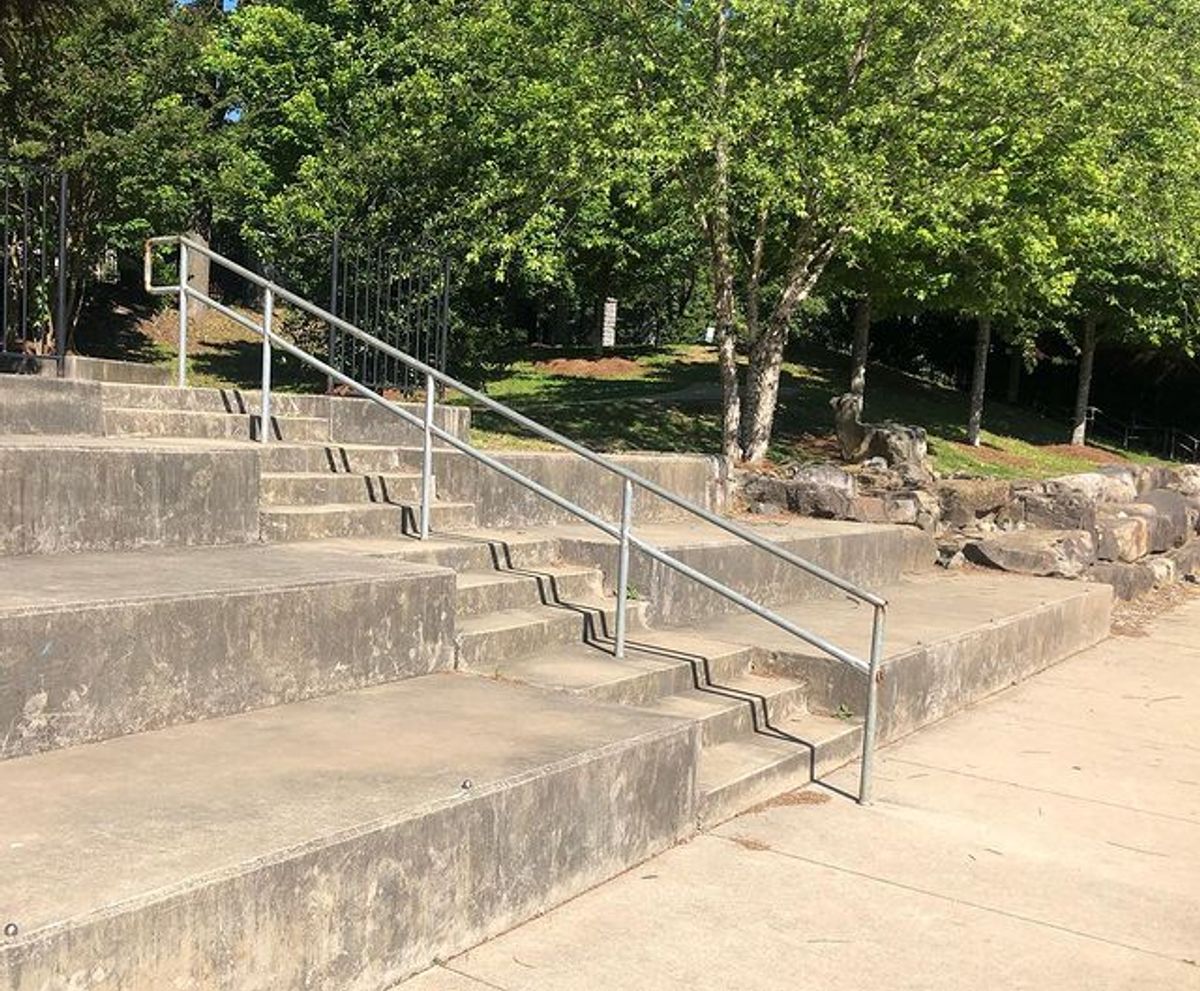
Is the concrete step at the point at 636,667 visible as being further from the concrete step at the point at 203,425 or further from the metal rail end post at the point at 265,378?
the concrete step at the point at 203,425

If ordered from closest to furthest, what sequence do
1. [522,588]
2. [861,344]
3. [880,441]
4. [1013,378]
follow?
[522,588] → [880,441] → [861,344] → [1013,378]

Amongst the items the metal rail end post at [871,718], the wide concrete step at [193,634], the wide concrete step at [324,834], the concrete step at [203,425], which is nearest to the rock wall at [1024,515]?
the concrete step at [203,425]

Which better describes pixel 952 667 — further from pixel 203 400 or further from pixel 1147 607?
pixel 1147 607

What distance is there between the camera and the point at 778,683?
6.02m

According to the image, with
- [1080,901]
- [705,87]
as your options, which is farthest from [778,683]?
[705,87]

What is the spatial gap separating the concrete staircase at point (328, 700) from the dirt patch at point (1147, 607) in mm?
3760

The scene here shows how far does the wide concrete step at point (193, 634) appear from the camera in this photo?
11.4ft

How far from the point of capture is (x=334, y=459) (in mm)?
6961

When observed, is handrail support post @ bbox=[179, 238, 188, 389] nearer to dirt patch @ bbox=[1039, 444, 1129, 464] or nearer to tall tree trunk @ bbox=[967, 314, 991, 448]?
tall tree trunk @ bbox=[967, 314, 991, 448]

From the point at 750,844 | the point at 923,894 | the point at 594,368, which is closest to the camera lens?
the point at 923,894

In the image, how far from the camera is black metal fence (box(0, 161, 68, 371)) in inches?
331

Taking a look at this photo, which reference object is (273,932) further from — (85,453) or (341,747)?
(85,453)

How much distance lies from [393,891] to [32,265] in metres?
16.8

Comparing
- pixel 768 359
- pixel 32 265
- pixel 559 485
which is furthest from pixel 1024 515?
pixel 32 265
